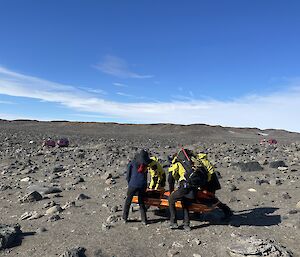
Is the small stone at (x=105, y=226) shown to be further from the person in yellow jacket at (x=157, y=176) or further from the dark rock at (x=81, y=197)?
the dark rock at (x=81, y=197)

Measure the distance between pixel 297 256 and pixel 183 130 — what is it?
72815mm

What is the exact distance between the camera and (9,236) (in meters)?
8.73

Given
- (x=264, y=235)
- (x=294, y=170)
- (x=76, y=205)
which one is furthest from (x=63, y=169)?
(x=264, y=235)

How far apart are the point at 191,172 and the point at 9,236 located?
4.37 meters

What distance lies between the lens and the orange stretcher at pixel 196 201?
9406mm

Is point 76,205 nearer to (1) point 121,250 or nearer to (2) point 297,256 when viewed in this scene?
(1) point 121,250

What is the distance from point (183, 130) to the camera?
80.2m

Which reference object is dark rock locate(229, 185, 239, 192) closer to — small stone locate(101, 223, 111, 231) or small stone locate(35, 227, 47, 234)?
small stone locate(101, 223, 111, 231)

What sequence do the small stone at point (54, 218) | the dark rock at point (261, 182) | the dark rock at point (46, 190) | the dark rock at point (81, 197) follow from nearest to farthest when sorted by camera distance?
the small stone at point (54, 218)
the dark rock at point (81, 197)
the dark rock at point (46, 190)
the dark rock at point (261, 182)

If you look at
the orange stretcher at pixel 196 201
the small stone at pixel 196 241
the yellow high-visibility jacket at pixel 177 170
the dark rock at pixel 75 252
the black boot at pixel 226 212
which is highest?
the yellow high-visibility jacket at pixel 177 170

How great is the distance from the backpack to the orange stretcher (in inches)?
21.9

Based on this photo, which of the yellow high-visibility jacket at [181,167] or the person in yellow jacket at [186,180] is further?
the yellow high-visibility jacket at [181,167]

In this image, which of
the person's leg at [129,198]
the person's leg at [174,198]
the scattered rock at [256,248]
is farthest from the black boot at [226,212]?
the person's leg at [129,198]

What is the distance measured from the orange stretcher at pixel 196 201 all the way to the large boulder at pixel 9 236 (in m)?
2.96
